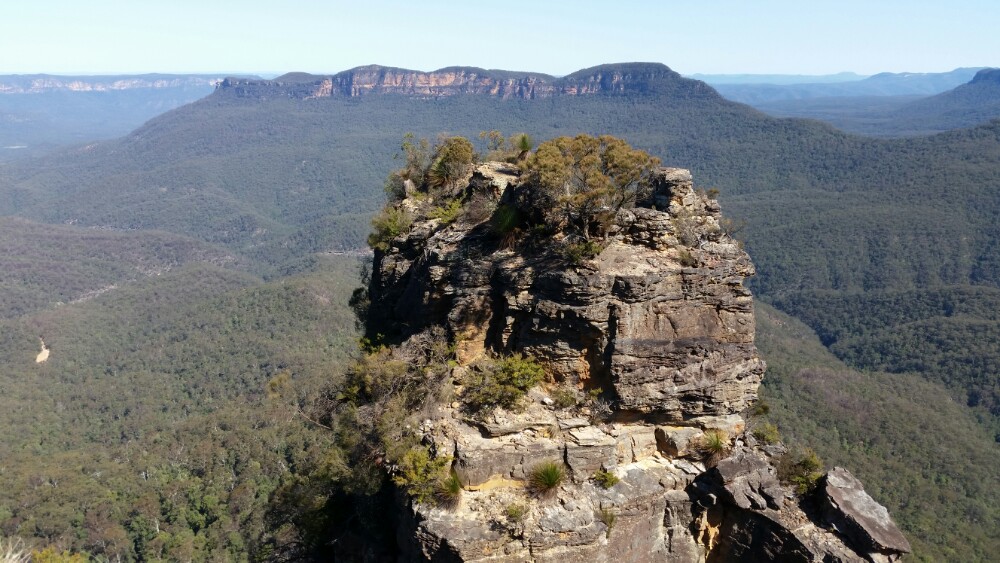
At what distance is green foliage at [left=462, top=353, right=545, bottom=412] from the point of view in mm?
13625

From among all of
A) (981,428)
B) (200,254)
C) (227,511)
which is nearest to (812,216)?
(981,428)

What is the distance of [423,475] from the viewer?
12367 mm

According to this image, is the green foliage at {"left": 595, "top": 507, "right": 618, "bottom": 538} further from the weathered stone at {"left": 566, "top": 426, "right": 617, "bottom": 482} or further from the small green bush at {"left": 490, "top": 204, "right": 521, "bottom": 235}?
the small green bush at {"left": 490, "top": 204, "right": 521, "bottom": 235}

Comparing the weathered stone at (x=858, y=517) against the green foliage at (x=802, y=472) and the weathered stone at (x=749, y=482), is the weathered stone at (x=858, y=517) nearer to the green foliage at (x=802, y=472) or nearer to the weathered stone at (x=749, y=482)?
the green foliage at (x=802, y=472)

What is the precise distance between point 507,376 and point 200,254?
200579 millimetres

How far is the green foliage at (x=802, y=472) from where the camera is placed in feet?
45.3

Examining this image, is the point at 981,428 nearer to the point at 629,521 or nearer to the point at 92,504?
the point at 629,521

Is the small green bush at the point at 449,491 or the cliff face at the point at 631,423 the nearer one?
the small green bush at the point at 449,491

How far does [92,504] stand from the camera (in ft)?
182

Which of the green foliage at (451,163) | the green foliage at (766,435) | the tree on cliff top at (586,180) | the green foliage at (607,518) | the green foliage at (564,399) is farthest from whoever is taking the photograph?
the green foliage at (451,163)

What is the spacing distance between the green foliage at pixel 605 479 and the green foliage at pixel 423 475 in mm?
3151

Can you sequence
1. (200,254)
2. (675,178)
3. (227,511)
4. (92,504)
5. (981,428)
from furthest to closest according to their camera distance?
(200,254) → (981,428) → (92,504) → (227,511) → (675,178)

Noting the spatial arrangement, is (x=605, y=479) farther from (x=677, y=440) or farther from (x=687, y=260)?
(x=687, y=260)

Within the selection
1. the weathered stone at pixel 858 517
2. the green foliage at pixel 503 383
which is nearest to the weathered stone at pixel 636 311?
the green foliage at pixel 503 383
